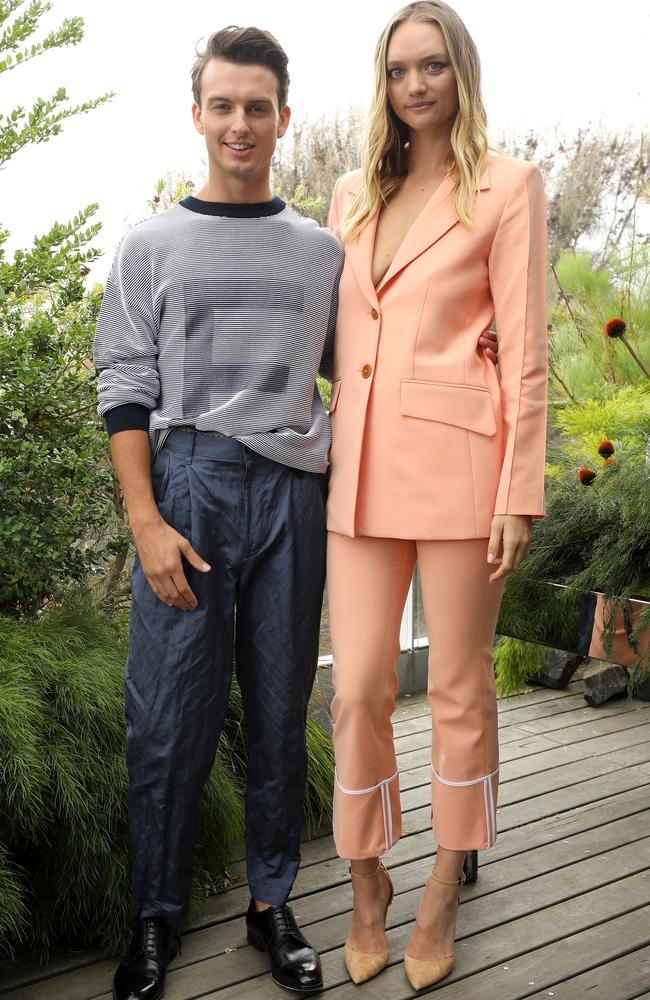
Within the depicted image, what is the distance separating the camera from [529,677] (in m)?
3.76

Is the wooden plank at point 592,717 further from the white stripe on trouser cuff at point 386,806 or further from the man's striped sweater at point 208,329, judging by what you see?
the man's striped sweater at point 208,329

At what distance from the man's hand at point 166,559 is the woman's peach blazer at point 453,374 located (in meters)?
0.30

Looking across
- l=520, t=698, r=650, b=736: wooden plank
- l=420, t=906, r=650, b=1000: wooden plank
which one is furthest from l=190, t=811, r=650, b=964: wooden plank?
l=520, t=698, r=650, b=736: wooden plank

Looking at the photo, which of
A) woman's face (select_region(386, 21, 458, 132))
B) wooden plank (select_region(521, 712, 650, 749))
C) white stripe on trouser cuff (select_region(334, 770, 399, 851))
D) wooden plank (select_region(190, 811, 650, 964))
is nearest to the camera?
woman's face (select_region(386, 21, 458, 132))

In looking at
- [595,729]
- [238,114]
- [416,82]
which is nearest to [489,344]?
[416,82]

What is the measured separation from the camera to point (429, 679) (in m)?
1.95

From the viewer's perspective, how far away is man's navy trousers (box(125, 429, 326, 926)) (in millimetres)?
1837

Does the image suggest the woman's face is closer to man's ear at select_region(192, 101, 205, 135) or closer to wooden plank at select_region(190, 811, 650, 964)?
man's ear at select_region(192, 101, 205, 135)

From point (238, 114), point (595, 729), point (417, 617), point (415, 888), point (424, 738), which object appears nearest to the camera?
point (238, 114)

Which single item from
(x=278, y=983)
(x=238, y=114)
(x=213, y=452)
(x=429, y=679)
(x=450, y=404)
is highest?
(x=238, y=114)

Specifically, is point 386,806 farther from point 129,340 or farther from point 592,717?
point 592,717

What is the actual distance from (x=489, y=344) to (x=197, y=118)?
2.12 ft

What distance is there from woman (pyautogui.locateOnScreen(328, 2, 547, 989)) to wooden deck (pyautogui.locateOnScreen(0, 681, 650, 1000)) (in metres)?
0.14

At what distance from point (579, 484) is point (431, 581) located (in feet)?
3.43
